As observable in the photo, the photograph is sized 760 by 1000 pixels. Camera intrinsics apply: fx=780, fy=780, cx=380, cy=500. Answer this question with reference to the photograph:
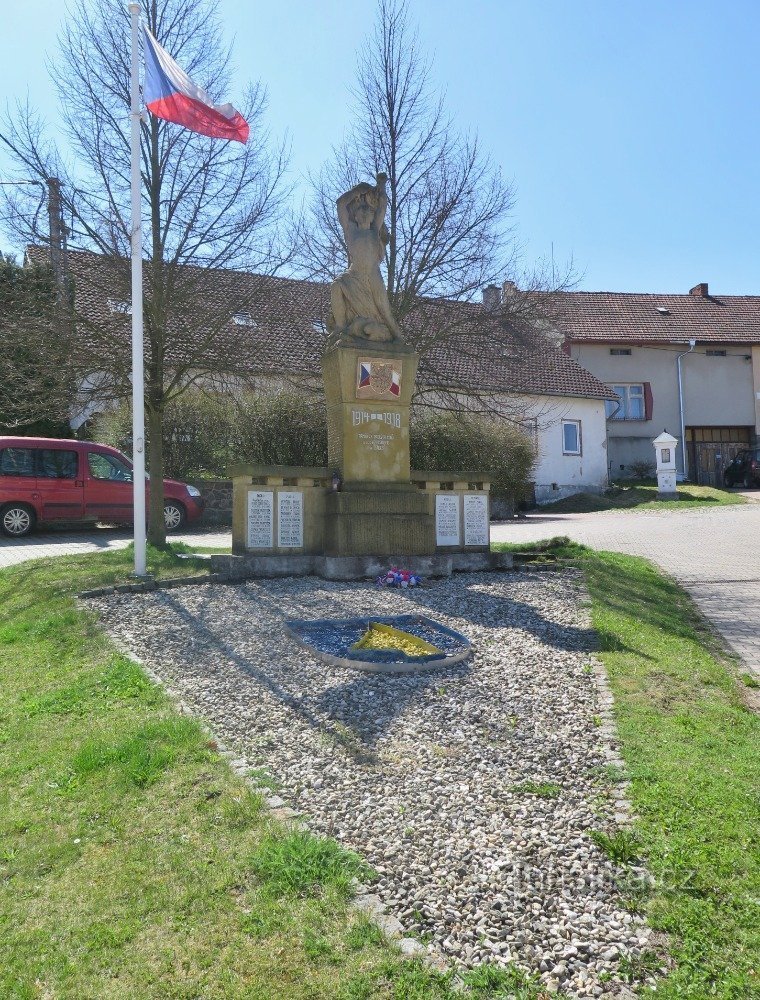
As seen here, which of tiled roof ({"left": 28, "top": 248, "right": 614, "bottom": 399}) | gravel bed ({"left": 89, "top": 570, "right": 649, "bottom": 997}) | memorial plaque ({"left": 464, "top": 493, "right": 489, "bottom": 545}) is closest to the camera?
gravel bed ({"left": 89, "top": 570, "right": 649, "bottom": 997})

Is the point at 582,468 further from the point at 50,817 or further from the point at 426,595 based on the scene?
the point at 50,817

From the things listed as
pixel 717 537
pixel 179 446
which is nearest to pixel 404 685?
pixel 717 537

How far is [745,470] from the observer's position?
1257 inches

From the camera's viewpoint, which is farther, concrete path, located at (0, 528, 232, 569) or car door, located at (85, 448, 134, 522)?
car door, located at (85, 448, 134, 522)

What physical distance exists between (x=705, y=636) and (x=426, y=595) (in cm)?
268

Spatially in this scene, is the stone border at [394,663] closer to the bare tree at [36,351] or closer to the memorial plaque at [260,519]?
the memorial plaque at [260,519]

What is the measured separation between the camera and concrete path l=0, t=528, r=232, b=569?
1244 cm

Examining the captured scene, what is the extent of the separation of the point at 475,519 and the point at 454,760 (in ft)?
22.0

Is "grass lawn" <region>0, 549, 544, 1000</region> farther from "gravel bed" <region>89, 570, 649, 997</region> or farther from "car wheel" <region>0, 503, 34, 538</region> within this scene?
"car wheel" <region>0, 503, 34, 538</region>

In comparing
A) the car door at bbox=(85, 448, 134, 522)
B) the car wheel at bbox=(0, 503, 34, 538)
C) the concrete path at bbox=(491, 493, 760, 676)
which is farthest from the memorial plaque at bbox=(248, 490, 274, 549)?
the car wheel at bbox=(0, 503, 34, 538)

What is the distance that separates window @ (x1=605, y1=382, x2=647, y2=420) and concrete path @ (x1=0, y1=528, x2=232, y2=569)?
71.9 feet

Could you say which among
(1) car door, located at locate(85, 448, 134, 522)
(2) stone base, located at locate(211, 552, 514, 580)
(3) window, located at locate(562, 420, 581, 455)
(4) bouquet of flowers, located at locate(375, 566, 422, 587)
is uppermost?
(3) window, located at locate(562, 420, 581, 455)

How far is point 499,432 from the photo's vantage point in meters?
21.7

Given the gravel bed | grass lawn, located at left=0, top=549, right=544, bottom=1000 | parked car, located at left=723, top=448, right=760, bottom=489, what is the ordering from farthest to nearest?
parked car, located at left=723, top=448, right=760, bottom=489
the gravel bed
grass lawn, located at left=0, top=549, right=544, bottom=1000
